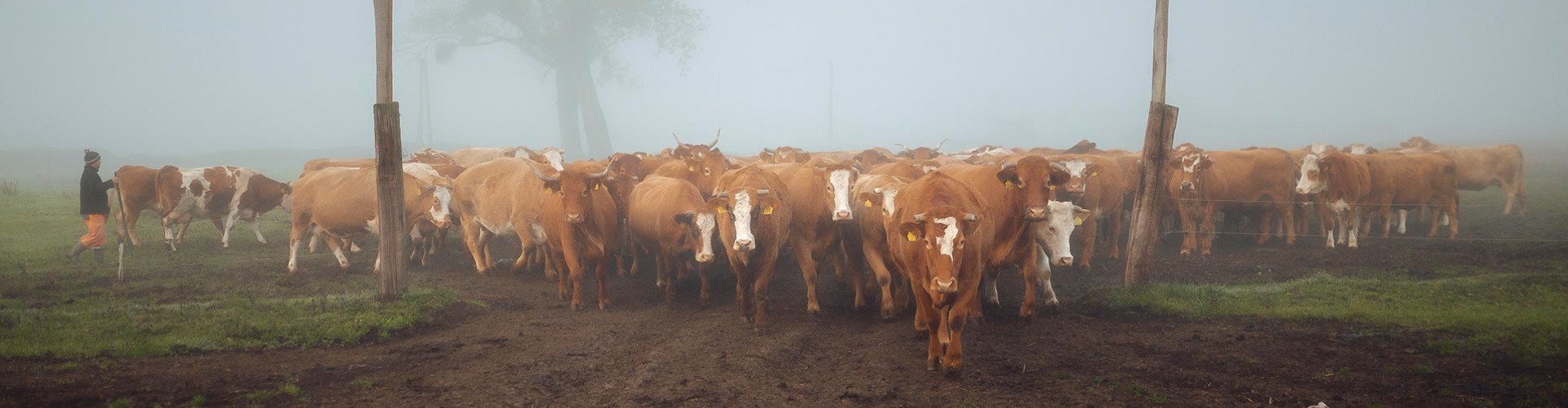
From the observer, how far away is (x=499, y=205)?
13.7m

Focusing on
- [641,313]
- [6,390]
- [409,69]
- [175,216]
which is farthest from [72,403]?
[409,69]

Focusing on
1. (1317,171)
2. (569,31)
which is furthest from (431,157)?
(569,31)

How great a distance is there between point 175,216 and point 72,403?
11.3m

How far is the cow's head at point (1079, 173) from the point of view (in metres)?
12.6

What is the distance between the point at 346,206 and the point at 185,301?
315 centimetres

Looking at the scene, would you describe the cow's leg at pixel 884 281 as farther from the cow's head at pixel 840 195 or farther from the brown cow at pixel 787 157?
the brown cow at pixel 787 157

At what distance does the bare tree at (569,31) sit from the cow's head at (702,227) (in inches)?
1498

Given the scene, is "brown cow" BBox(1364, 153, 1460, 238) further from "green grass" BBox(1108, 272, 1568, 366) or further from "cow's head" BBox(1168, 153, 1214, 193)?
"green grass" BBox(1108, 272, 1568, 366)

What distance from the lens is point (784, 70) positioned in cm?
12706

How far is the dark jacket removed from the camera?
13242mm

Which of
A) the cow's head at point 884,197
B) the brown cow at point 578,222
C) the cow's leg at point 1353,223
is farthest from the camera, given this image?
the cow's leg at point 1353,223

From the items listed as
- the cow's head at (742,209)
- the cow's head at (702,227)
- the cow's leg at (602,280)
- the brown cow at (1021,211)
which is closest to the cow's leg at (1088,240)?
the brown cow at (1021,211)

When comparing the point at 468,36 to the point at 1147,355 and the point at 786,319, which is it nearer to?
the point at 786,319

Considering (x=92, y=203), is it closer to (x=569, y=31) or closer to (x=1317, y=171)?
(x=1317, y=171)
